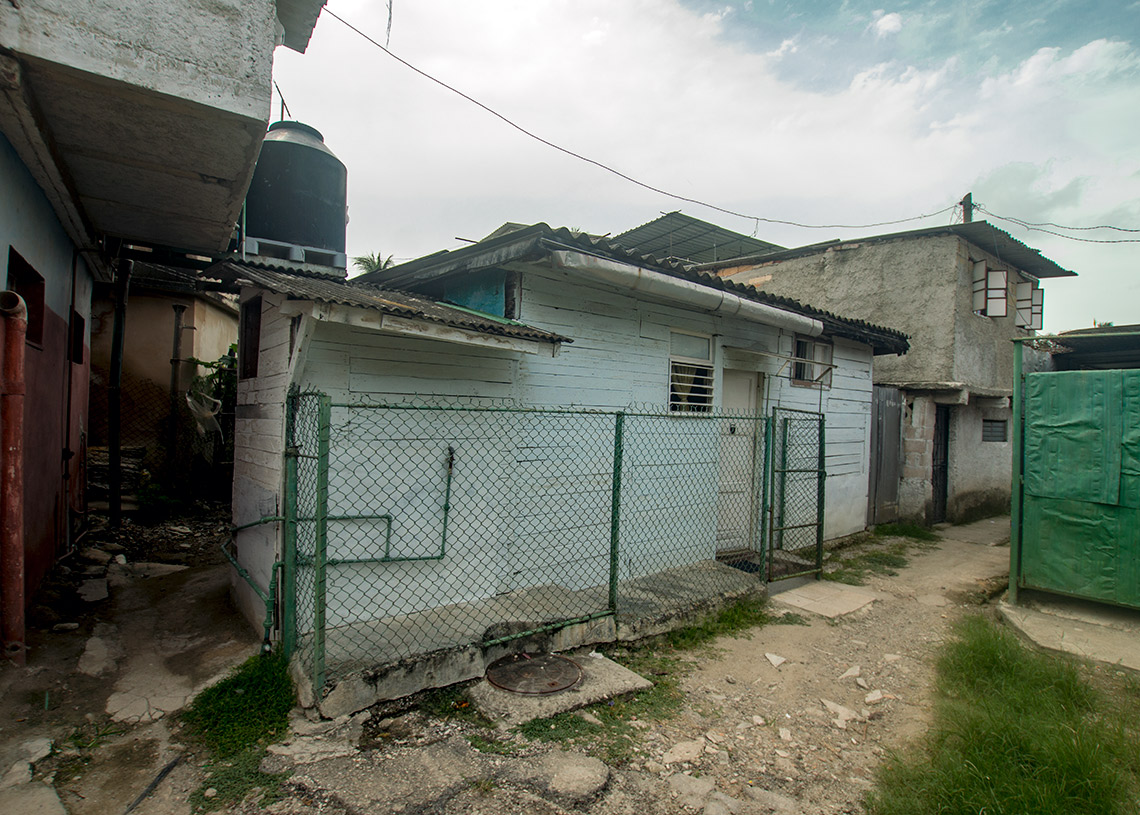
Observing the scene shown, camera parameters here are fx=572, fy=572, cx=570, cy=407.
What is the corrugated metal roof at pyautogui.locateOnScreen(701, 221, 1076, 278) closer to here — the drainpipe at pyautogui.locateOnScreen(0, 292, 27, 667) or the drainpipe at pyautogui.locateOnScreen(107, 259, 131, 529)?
the drainpipe at pyautogui.locateOnScreen(107, 259, 131, 529)

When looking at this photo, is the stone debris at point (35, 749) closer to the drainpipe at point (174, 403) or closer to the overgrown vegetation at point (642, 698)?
the overgrown vegetation at point (642, 698)

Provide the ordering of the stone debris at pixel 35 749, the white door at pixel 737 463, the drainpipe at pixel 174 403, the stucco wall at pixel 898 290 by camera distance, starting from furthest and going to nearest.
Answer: the stucco wall at pixel 898 290 → the drainpipe at pixel 174 403 → the white door at pixel 737 463 → the stone debris at pixel 35 749

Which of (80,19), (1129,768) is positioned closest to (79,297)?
(80,19)

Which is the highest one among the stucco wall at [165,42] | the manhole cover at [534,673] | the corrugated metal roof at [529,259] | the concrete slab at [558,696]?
the stucco wall at [165,42]

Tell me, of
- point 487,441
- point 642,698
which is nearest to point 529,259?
point 487,441

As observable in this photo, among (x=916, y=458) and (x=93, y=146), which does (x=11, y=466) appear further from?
(x=916, y=458)

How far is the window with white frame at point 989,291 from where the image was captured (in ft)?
34.9

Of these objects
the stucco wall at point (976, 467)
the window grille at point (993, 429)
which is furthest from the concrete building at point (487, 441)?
the window grille at point (993, 429)

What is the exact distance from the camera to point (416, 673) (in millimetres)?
3412

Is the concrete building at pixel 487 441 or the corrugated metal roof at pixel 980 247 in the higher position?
the corrugated metal roof at pixel 980 247

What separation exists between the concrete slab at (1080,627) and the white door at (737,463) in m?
2.60

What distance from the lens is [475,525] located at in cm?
445

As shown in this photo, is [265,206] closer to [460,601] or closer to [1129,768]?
[460,601]

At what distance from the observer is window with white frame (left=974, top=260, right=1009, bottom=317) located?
34.9ft
